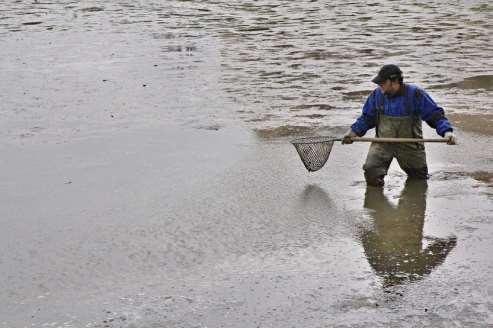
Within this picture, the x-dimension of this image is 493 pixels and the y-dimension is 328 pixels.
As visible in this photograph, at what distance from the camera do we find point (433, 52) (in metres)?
15.9

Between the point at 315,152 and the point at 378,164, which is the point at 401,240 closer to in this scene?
the point at 378,164

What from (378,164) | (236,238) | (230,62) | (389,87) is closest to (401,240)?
(236,238)

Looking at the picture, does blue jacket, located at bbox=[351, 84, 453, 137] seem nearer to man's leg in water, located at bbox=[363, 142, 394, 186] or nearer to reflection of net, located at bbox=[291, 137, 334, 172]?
man's leg in water, located at bbox=[363, 142, 394, 186]

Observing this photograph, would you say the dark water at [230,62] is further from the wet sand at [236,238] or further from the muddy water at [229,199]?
the wet sand at [236,238]

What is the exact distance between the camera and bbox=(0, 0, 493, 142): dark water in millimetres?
11484

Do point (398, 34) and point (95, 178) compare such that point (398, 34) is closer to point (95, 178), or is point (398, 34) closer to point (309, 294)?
point (95, 178)

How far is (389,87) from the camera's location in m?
7.88

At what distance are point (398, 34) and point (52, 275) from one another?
13.7 metres

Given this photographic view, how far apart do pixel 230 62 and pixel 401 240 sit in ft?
30.5

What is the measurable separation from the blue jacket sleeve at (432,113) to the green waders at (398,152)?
0.11 m

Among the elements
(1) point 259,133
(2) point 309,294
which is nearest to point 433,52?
(1) point 259,133

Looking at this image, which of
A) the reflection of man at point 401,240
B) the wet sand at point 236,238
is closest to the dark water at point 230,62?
the wet sand at point 236,238

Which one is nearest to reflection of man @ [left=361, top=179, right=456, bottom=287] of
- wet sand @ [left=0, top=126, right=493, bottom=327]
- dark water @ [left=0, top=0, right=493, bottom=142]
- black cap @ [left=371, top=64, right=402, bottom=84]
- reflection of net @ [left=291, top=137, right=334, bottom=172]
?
wet sand @ [left=0, top=126, right=493, bottom=327]

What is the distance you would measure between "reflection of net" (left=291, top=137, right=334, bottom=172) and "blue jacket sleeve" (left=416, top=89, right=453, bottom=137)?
2.92 ft
